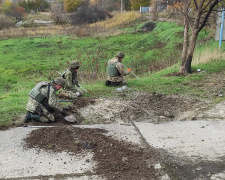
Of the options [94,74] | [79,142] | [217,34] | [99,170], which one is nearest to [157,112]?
[79,142]

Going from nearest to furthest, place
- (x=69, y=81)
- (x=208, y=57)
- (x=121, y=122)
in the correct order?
(x=121, y=122), (x=69, y=81), (x=208, y=57)

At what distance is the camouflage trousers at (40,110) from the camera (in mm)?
5500

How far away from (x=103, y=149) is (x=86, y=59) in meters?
12.7

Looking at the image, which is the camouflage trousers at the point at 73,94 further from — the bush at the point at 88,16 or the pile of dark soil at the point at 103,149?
the bush at the point at 88,16

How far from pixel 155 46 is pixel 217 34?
7.90 meters

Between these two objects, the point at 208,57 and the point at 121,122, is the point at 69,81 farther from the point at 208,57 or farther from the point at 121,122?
the point at 208,57

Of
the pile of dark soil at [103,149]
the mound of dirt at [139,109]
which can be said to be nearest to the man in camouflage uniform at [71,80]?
the mound of dirt at [139,109]

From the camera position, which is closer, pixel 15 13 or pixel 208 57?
pixel 208 57

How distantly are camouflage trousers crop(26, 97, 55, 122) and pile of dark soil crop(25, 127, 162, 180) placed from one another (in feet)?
1.75

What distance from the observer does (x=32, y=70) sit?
15.3m

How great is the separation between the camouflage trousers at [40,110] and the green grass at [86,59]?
65 cm

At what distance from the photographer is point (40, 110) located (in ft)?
→ 18.1

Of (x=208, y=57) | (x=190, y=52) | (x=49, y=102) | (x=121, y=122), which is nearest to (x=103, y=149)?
(x=121, y=122)

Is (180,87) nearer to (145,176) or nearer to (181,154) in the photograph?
(181,154)
